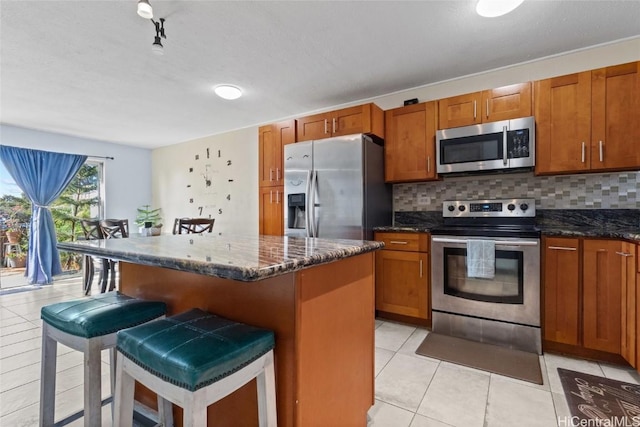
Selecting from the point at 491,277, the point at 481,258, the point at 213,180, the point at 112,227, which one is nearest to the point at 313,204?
the point at 481,258

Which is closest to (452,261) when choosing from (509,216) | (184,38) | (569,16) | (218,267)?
(509,216)

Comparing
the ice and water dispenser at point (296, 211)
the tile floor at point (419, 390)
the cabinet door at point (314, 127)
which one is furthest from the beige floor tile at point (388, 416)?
the cabinet door at point (314, 127)

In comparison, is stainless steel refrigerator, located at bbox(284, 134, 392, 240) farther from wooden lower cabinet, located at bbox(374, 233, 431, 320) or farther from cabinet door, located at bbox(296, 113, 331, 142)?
wooden lower cabinet, located at bbox(374, 233, 431, 320)

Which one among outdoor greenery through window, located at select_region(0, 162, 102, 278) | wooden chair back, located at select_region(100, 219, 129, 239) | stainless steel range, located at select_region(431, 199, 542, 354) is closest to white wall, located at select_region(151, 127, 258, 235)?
outdoor greenery through window, located at select_region(0, 162, 102, 278)

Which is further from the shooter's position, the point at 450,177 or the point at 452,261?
the point at 450,177

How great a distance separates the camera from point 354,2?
1915mm

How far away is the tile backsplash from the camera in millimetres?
2385

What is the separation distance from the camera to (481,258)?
7.80ft

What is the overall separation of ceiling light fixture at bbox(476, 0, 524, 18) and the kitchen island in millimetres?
1747

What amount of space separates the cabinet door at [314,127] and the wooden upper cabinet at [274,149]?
0.33 feet

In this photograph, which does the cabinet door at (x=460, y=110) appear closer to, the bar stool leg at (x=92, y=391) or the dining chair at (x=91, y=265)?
the bar stool leg at (x=92, y=391)

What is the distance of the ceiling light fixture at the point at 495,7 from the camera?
1.86 meters

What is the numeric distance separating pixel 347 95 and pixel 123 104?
2710mm

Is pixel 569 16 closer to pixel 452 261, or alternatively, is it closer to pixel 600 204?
pixel 600 204
